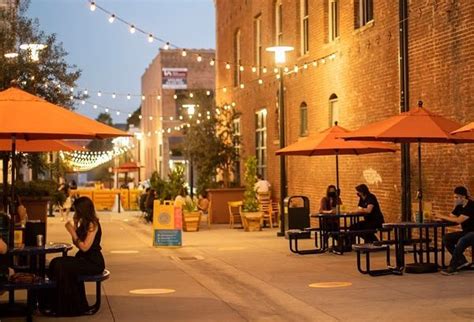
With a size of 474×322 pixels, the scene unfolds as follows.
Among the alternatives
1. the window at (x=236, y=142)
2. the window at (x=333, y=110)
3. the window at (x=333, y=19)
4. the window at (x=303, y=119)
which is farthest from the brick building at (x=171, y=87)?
the window at (x=333, y=110)

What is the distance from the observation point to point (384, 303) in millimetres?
11273

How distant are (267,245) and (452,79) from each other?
5.89 meters

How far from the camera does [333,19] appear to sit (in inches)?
971

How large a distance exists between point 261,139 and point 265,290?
1946cm

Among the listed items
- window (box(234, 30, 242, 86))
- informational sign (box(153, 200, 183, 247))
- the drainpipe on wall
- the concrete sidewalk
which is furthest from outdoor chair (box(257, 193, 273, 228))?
the drainpipe on wall

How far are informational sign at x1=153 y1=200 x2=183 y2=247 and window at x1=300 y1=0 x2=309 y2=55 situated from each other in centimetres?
824

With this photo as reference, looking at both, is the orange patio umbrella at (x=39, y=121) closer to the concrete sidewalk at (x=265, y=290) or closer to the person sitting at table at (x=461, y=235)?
the concrete sidewalk at (x=265, y=290)

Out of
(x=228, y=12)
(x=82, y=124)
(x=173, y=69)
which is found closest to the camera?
(x=82, y=124)

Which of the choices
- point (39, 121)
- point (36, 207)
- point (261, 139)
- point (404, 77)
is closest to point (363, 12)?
point (404, 77)

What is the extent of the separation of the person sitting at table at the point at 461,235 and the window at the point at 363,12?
26.9 ft

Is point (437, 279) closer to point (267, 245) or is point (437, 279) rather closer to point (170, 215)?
point (267, 245)

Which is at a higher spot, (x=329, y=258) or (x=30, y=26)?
(x=30, y=26)

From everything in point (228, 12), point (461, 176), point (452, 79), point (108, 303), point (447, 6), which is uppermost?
point (228, 12)

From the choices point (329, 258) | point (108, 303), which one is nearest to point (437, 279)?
point (329, 258)
